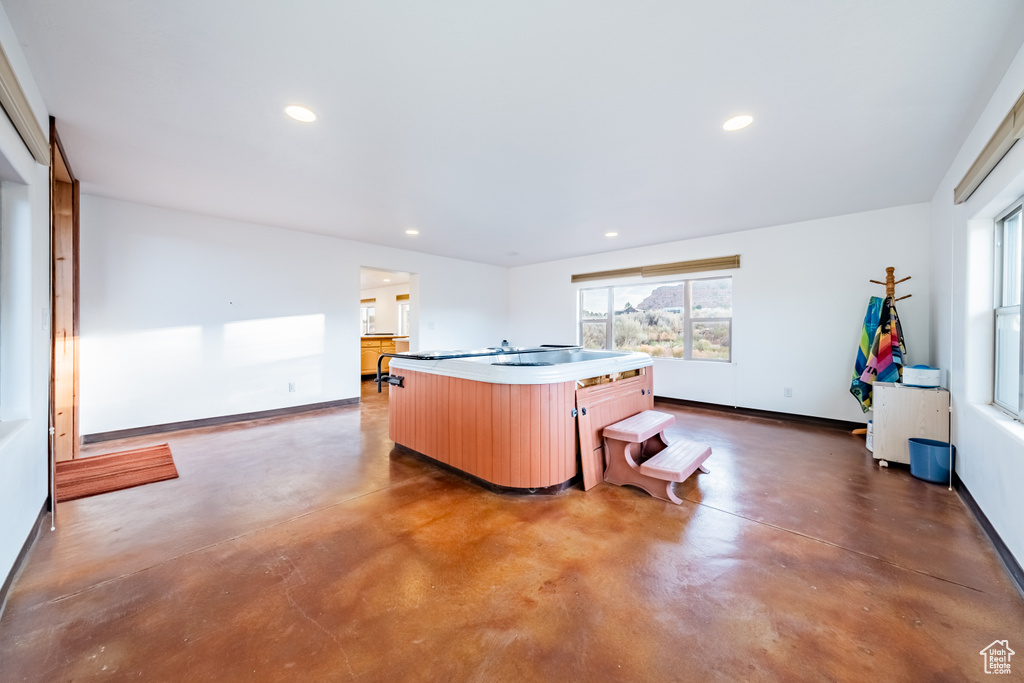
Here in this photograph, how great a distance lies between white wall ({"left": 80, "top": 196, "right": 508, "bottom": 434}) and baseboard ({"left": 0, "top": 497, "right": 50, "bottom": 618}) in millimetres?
2105

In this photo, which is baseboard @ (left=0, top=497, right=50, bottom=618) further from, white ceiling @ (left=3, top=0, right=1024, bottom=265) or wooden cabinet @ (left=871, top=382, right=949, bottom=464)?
wooden cabinet @ (left=871, top=382, right=949, bottom=464)

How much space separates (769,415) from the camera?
4.64m

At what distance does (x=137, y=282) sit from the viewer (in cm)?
388

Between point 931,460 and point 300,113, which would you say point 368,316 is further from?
point 931,460

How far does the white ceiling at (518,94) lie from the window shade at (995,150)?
0.26 metres

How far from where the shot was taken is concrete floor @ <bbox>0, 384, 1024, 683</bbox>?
127 cm

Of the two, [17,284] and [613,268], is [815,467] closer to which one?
[613,268]

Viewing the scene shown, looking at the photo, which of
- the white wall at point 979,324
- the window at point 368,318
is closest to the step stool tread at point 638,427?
the white wall at point 979,324

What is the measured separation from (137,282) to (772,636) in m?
5.56

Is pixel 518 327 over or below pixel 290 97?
below

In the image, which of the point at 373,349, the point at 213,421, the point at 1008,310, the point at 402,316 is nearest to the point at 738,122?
the point at 1008,310

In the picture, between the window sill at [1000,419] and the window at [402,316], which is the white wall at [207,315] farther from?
the window sill at [1000,419]

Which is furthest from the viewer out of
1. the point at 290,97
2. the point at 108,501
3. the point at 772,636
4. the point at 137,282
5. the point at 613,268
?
the point at 613,268

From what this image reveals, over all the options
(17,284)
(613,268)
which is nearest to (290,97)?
(17,284)
